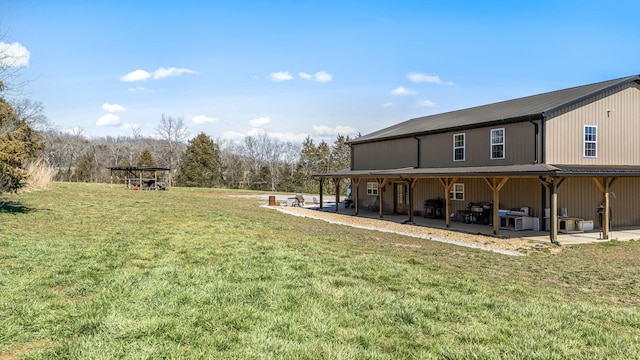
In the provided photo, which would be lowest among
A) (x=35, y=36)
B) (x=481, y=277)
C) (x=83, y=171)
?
(x=481, y=277)

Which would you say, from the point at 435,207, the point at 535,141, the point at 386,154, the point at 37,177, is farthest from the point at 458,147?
the point at 37,177

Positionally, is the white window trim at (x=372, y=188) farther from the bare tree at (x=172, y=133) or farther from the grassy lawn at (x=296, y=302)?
the bare tree at (x=172, y=133)

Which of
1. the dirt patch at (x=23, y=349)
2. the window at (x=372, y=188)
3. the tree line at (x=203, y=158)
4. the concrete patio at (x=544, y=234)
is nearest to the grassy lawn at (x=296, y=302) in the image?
the dirt patch at (x=23, y=349)

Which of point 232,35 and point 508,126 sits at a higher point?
point 232,35

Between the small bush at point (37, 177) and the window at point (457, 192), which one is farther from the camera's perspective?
the small bush at point (37, 177)

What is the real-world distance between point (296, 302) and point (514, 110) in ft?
48.4

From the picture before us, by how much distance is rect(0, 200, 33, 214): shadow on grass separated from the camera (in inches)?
498

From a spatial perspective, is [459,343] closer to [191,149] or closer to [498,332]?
[498,332]

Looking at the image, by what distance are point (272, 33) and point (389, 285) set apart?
14032mm

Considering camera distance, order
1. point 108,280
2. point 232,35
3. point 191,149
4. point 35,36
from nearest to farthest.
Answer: point 108,280 < point 35,36 < point 232,35 < point 191,149

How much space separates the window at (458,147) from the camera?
17125 millimetres

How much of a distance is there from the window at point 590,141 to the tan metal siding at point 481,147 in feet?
Answer: 8.11

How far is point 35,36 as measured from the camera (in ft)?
45.2

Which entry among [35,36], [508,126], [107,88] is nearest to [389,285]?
[508,126]
